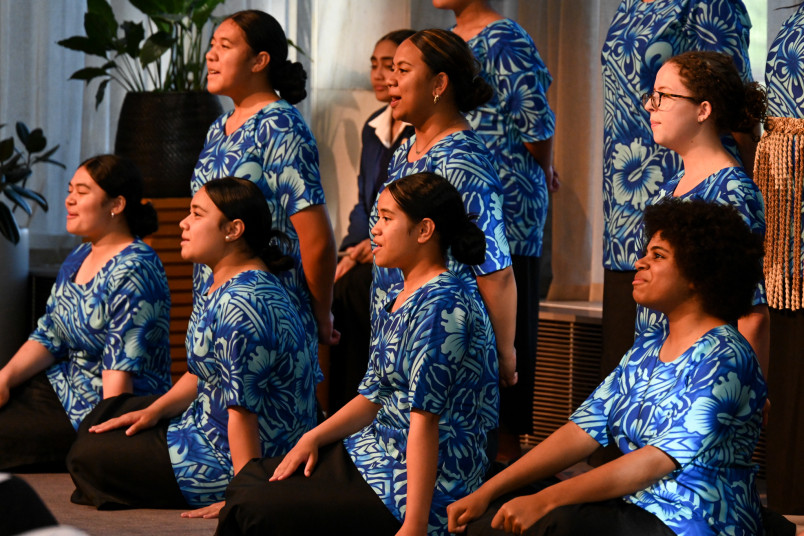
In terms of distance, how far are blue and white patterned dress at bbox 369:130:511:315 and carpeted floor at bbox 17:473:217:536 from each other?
666 millimetres

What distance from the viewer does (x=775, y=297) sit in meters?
2.93

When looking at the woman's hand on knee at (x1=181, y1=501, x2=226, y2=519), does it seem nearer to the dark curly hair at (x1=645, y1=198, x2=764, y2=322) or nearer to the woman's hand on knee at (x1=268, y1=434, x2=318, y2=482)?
the woman's hand on knee at (x1=268, y1=434, x2=318, y2=482)

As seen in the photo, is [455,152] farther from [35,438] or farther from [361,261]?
[35,438]

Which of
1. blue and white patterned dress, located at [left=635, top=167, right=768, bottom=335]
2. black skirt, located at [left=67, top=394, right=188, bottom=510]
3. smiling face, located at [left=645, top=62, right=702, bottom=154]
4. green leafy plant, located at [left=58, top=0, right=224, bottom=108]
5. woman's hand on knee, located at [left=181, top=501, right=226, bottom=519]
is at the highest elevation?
green leafy plant, located at [left=58, top=0, right=224, bottom=108]

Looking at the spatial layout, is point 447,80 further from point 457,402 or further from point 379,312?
point 457,402

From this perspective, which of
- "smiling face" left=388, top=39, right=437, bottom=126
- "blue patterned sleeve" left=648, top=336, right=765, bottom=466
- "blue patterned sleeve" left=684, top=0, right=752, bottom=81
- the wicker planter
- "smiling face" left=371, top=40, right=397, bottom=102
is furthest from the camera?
the wicker planter

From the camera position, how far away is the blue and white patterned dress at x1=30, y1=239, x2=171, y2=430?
130 inches

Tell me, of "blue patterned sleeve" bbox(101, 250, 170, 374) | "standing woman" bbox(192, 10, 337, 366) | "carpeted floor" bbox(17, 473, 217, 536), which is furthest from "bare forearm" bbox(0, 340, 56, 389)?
"standing woman" bbox(192, 10, 337, 366)

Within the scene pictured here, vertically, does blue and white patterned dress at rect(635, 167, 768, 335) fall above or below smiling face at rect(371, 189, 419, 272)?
above

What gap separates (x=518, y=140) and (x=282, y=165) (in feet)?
A: 2.18

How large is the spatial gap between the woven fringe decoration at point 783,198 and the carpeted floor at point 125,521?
4.54 feet

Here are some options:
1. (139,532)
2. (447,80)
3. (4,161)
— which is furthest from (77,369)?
(4,161)

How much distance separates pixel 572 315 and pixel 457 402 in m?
1.79

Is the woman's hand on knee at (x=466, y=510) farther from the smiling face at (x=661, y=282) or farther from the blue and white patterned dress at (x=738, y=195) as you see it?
the blue and white patterned dress at (x=738, y=195)
